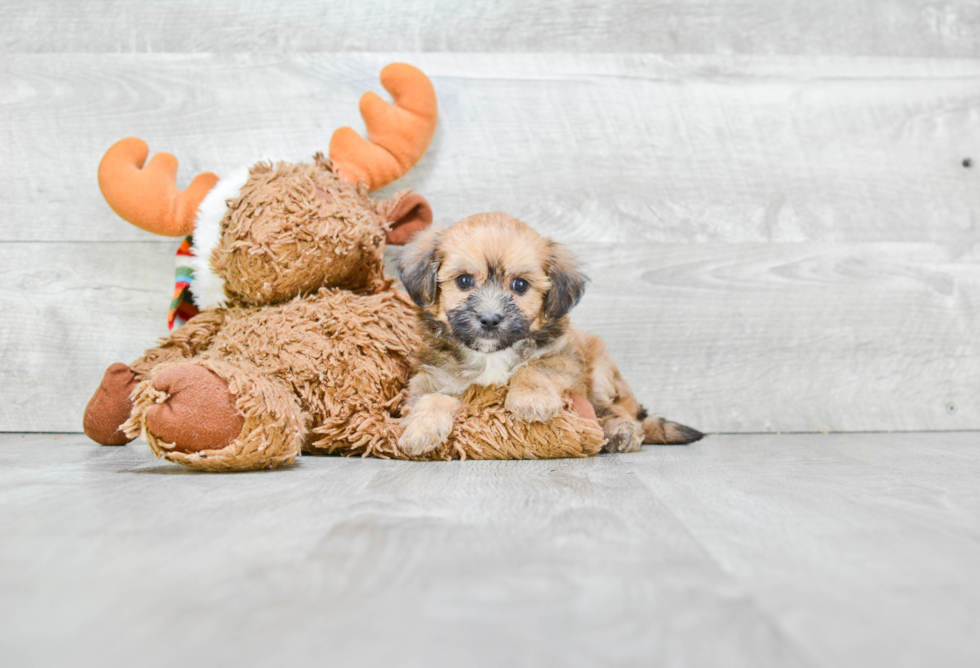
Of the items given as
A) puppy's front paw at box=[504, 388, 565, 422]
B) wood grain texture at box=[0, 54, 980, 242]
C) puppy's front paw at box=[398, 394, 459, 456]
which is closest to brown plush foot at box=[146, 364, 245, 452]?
puppy's front paw at box=[398, 394, 459, 456]

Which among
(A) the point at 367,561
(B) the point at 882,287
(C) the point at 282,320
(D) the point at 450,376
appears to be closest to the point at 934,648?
(A) the point at 367,561

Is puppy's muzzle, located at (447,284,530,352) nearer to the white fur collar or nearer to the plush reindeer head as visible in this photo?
the plush reindeer head

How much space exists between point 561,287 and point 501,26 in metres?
1.24

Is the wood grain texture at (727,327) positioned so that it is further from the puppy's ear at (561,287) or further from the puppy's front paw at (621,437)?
the puppy's ear at (561,287)

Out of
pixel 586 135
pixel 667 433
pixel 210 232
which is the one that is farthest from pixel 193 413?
pixel 586 135

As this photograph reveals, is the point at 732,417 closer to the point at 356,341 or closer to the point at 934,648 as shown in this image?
the point at 356,341

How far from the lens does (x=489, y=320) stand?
1.84m

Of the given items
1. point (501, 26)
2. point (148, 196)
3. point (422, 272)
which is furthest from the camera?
point (501, 26)

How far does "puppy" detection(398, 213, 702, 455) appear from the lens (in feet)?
6.21

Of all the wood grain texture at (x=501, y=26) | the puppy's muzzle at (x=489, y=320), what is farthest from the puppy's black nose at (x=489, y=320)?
the wood grain texture at (x=501, y=26)

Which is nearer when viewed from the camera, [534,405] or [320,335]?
[534,405]

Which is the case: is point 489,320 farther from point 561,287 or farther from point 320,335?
point 320,335

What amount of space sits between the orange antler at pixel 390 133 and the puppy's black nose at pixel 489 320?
31.1 inches

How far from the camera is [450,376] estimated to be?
2.06m
